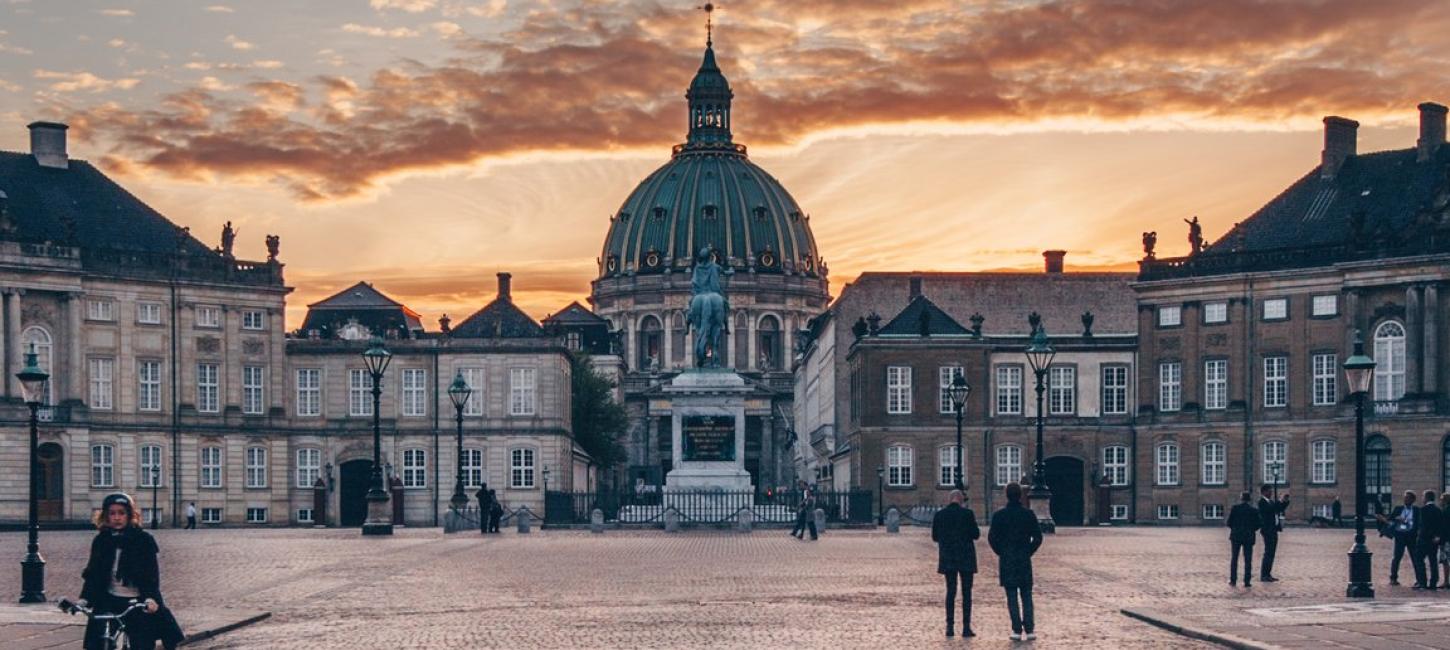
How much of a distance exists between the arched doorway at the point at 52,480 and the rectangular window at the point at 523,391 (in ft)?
68.7

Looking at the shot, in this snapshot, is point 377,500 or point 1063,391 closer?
point 377,500

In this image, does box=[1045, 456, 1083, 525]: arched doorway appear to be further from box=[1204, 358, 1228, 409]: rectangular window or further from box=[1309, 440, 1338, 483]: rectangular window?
box=[1309, 440, 1338, 483]: rectangular window

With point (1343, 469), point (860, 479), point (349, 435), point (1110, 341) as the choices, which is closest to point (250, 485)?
point (349, 435)

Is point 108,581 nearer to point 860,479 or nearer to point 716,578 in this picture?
point 716,578

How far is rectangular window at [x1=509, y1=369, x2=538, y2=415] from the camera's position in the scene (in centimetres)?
10244

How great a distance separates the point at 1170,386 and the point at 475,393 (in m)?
29.9

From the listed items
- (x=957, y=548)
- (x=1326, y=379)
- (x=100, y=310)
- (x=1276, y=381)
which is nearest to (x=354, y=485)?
(x=100, y=310)

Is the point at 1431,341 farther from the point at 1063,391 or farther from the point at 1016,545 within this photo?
the point at 1016,545

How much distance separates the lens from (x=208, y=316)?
95.1 m

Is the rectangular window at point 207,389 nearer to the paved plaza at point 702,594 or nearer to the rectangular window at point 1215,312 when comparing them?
the rectangular window at point 1215,312

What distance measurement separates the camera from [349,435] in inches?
3939

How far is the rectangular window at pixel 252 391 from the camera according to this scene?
96.9 meters

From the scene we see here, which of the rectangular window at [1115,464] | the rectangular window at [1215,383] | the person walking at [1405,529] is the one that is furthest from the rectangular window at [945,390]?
the person walking at [1405,529]

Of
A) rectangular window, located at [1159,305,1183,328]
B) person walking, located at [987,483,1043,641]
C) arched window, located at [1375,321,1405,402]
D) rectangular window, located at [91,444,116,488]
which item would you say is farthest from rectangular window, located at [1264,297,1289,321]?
person walking, located at [987,483,1043,641]
